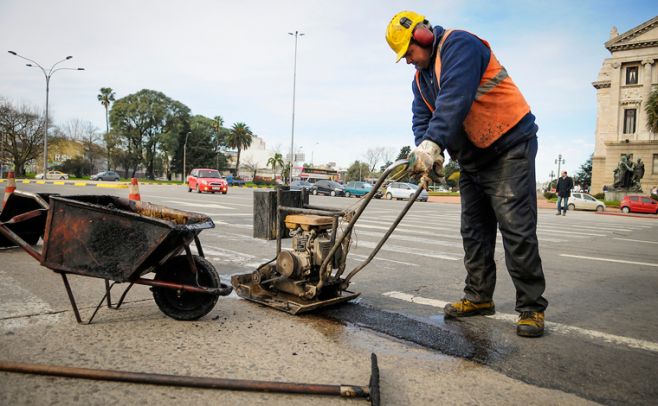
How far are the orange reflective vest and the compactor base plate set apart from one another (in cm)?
157

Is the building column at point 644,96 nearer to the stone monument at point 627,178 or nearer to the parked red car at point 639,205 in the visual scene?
the stone monument at point 627,178

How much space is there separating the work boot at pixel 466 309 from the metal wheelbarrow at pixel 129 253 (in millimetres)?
1654

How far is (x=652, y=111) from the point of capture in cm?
4178

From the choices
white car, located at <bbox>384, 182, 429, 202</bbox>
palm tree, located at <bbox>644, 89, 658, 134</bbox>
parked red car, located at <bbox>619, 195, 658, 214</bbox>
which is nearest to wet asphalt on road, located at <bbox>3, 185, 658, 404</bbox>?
parked red car, located at <bbox>619, 195, 658, 214</bbox>

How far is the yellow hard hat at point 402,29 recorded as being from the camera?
9.46 feet

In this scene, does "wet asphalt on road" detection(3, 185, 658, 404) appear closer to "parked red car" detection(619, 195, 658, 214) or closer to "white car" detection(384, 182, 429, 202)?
"parked red car" detection(619, 195, 658, 214)

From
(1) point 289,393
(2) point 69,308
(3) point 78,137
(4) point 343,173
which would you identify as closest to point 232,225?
(2) point 69,308

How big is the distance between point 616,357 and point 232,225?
7.48 metres

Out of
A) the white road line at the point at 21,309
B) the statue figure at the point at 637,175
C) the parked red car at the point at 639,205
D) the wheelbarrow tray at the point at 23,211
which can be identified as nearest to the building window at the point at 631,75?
the statue figure at the point at 637,175

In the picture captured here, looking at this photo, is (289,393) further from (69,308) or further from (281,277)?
(69,308)

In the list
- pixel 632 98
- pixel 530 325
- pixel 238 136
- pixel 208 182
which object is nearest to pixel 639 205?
pixel 632 98

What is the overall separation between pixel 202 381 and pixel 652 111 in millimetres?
51598

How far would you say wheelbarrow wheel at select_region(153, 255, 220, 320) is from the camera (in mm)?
3016

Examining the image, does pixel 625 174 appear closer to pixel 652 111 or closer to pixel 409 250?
pixel 652 111
